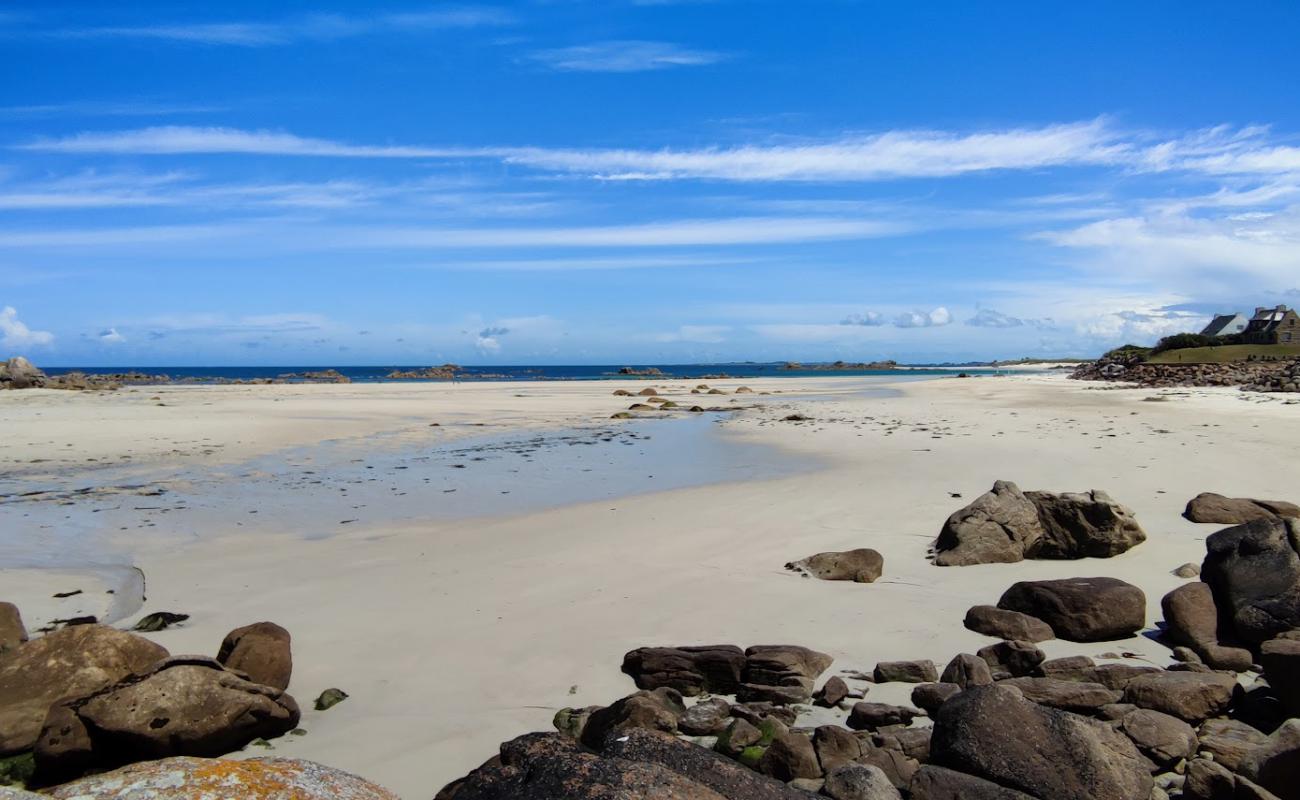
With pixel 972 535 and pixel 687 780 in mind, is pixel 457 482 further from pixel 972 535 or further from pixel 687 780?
pixel 687 780

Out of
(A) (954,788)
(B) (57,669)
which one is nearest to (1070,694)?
(A) (954,788)

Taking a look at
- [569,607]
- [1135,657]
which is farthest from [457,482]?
[1135,657]

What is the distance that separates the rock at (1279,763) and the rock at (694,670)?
3.02 meters

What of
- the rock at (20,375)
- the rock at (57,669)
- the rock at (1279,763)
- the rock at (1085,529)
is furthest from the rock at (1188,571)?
the rock at (20,375)

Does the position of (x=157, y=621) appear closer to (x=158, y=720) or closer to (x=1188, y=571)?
(x=158, y=720)

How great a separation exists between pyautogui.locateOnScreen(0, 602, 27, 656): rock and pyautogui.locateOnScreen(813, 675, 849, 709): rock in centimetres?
599

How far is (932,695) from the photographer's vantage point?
5.40 m

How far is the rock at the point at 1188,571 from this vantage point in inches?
322

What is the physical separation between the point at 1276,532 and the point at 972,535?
2912mm

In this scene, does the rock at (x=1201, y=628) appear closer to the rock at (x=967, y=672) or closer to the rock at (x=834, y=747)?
the rock at (x=967, y=672)

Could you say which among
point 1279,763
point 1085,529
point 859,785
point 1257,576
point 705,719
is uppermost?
point 1257,576

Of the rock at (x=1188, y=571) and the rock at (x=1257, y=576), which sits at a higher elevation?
the rock at (x=1257, y=576)

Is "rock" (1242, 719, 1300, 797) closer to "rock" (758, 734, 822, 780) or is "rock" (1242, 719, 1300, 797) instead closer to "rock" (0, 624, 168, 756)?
"rock" (758, 734, 822, 780)

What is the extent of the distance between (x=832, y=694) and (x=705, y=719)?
100 cm
